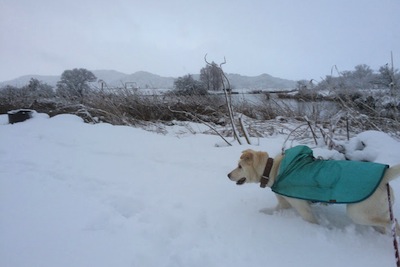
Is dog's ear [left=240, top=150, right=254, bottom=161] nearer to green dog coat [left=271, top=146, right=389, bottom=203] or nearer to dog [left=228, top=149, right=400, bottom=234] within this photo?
dog [left=228, top=149, right=400, bottom=234]

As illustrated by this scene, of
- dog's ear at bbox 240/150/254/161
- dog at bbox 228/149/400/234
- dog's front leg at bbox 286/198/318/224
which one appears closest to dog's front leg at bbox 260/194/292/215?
dog at bbox 228/149/400/234

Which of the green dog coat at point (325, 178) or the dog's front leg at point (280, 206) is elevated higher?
the green dog coat at point (325, 178)

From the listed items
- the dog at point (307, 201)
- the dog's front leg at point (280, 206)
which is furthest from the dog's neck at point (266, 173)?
the dog's front leg at point (280, 206)

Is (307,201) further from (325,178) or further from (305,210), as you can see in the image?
(325,178)

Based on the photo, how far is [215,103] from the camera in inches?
404

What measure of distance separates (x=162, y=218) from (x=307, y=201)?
1.53 meters

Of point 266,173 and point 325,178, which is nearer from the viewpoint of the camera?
point 325,178

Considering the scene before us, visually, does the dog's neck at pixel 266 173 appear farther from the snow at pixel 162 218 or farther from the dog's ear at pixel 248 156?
the snow at pixel 162 218

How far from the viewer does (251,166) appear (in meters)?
2.74

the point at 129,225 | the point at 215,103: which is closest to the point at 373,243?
the point at 129,225

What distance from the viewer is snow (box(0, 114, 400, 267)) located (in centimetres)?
191

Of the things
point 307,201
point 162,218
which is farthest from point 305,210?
point 162,218

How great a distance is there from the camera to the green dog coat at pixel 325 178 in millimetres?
2006

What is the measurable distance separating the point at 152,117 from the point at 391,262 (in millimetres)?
8823
